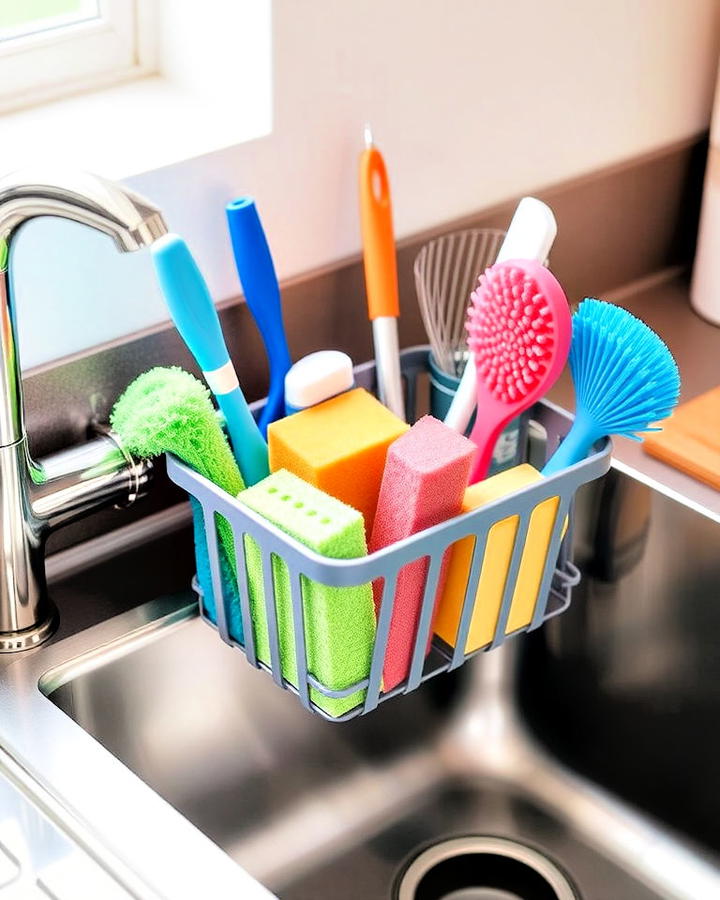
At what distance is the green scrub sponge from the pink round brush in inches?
6.8

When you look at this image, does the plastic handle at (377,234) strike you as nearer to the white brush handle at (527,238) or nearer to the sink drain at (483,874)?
the white brush handle at (527,238)

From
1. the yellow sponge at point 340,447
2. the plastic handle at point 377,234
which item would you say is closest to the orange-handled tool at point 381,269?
the plastic handle at point 377,234

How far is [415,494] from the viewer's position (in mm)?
774

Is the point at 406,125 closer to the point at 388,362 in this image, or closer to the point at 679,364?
the point at 388,362

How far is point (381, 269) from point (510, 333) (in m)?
0.17

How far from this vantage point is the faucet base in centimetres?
89

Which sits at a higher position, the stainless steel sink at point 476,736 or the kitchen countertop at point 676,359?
the kitchen countertop at point 676,359

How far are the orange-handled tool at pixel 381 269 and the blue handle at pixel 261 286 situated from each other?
75mm

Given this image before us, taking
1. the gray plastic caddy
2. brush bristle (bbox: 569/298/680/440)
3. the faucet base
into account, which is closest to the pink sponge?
the gray plastic caddy

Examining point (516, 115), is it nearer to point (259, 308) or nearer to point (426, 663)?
point (259, 308)

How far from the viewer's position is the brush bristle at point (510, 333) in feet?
2.64

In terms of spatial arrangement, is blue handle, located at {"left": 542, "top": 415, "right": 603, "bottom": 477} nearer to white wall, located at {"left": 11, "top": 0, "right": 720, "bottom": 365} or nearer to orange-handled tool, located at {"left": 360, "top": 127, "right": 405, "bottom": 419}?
orange-handled tool, located at {"left": 360, "top": 127, "right": 405, "bottom": 419}

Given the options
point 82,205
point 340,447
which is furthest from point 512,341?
point 82,205

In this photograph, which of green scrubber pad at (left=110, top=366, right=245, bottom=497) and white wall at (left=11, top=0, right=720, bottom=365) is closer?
green scrubber pad at (left=110, top=366, right=245, bottom=497)
